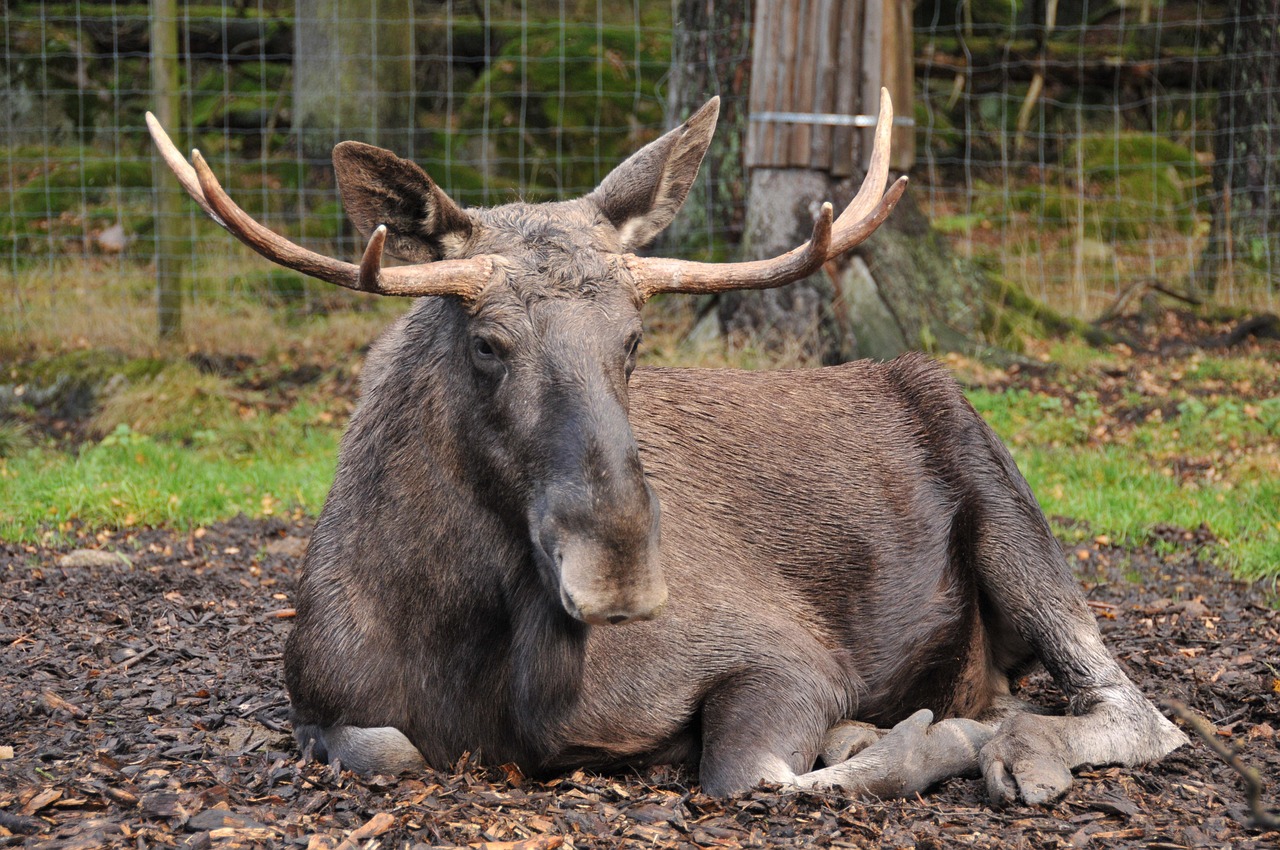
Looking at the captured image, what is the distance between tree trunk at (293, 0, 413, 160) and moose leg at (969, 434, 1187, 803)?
837cm

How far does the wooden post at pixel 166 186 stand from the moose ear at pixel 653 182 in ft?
20.6

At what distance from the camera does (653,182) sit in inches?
165

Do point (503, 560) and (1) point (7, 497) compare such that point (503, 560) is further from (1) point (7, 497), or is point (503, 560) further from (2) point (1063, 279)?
(2) point (1063, 279)

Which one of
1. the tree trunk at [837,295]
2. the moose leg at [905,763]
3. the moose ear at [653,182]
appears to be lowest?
the moose leg at [905,763]

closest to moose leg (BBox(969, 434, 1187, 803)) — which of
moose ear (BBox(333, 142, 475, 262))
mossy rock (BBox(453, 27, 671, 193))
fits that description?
moose ear (BBox(333, 142, 475, 262))

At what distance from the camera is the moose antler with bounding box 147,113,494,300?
11.5ft

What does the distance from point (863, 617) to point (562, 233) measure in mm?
1790

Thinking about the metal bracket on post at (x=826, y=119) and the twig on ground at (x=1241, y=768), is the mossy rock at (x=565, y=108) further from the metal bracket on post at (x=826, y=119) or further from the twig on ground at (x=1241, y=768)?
the twig on ground at (x=1241, y=768)

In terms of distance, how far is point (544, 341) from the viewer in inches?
143

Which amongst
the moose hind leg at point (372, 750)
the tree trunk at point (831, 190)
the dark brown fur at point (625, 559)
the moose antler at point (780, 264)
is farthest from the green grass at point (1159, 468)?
the moose hind leg at point (372, 750)

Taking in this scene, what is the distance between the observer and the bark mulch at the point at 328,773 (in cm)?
343

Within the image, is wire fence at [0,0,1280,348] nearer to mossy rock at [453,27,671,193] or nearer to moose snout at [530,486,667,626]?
mossy rock at [453,27,671,193]

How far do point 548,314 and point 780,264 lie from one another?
724 mm

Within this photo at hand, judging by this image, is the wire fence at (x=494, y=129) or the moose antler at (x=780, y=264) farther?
the wire fence at (x=494, y=129)
